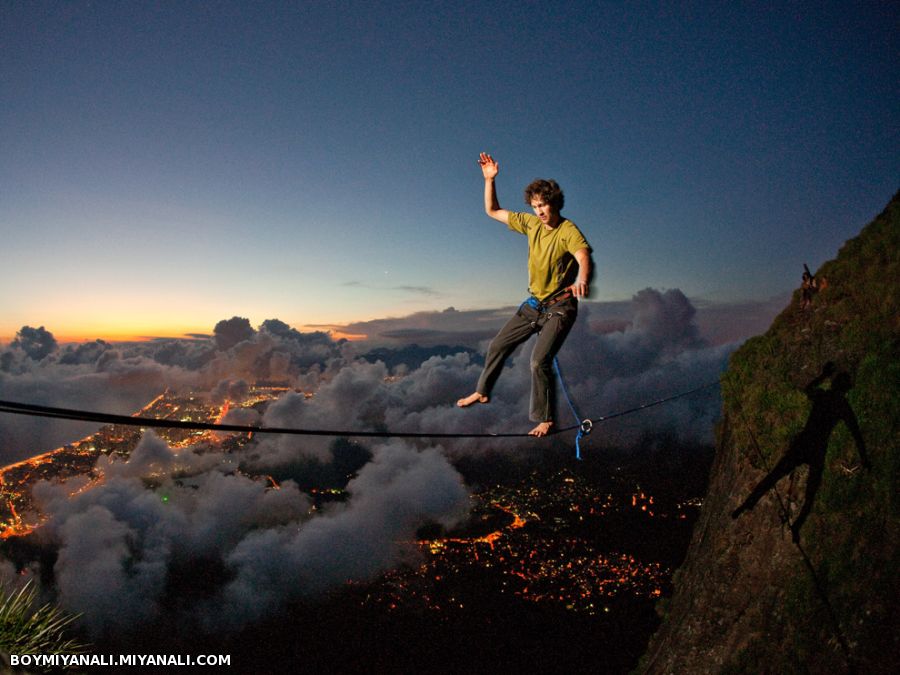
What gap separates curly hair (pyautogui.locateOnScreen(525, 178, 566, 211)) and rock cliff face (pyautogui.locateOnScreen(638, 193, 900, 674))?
6484 millimetres

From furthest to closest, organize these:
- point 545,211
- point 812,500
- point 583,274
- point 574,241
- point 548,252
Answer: point 812,500, point 548,252, point 545,211, point 574,241, point 583,274

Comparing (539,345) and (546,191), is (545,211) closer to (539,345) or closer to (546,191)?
(546,191)

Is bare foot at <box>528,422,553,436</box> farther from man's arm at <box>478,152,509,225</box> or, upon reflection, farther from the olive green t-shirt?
man's arm at <box>478,152,509,225</box>

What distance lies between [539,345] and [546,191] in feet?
8.12

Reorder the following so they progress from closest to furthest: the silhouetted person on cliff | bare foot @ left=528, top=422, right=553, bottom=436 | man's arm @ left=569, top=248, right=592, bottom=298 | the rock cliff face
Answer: man's arm @ left=569, top=248, right=592, bottom=298, bare foot @ left=528, top=422, right=553, bottom=436, the rock cliff face, the silhouetted person on cliff

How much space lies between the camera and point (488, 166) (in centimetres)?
719

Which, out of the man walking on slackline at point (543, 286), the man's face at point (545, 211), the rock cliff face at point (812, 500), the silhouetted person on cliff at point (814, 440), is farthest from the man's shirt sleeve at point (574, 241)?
the silhouetted person on cliff at point (814, 440)

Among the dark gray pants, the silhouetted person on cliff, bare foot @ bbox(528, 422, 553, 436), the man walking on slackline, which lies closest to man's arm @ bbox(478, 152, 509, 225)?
the man walking on slackline

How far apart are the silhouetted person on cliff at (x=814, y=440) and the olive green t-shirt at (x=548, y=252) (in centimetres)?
729

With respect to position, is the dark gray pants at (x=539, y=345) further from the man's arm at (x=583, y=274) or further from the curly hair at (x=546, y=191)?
the curly hair at (x=546, y=191)

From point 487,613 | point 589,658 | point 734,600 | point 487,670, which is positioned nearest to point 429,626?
point 487,613

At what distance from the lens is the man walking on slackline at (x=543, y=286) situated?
6504 millimetres

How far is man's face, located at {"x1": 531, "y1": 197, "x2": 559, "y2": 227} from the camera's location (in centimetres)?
650

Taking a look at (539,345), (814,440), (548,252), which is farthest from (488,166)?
(814,440)
